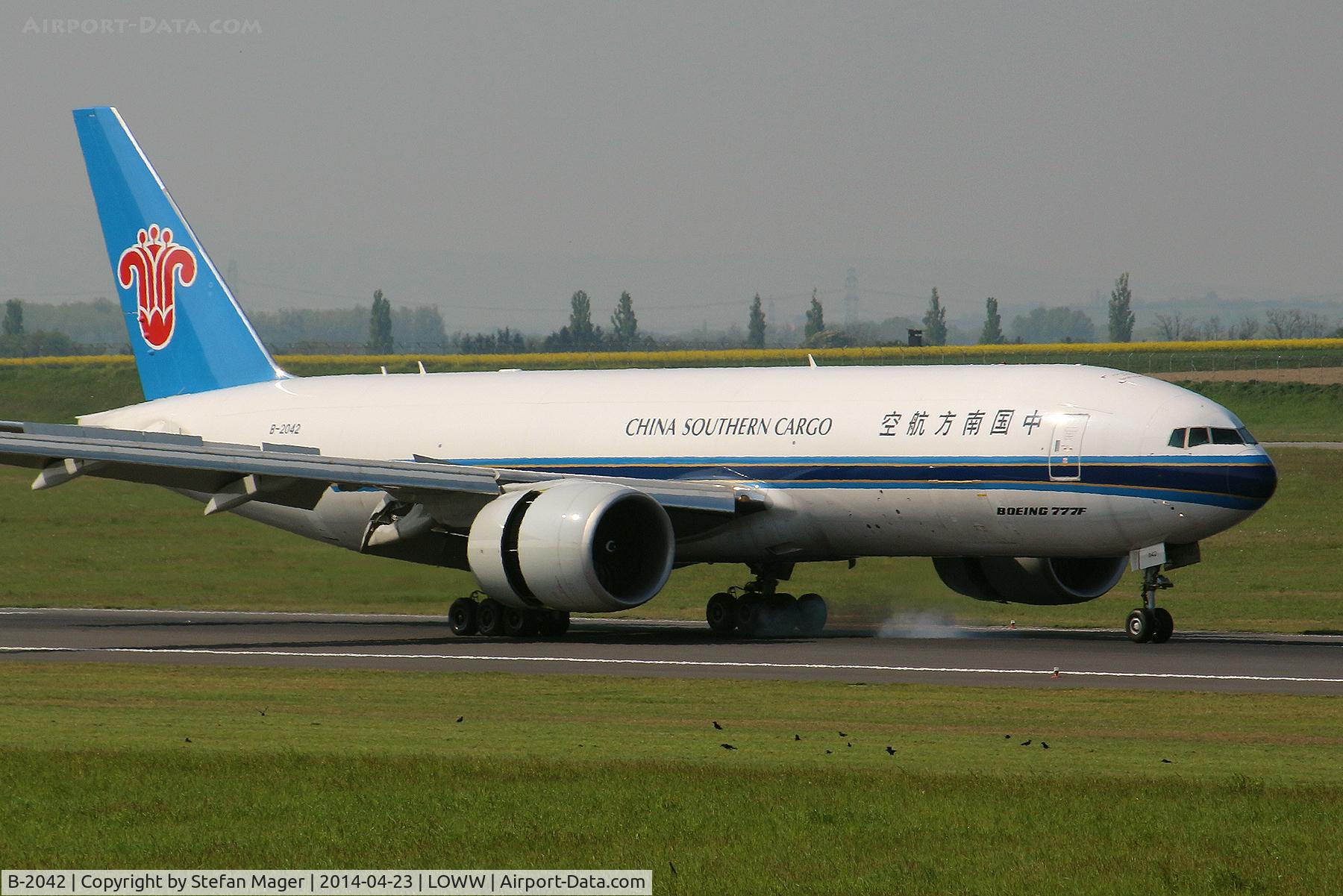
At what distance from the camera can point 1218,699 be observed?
21.2 meters

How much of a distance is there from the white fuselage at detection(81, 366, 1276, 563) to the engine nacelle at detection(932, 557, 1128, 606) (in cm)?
215

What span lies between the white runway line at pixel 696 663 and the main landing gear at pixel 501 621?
11.9 ft

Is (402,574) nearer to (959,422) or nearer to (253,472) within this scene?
(253,472)

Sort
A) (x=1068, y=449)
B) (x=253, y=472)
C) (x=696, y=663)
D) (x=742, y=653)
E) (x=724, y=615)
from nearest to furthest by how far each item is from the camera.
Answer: (x=696, y=663) → (x=742, y=653) → (x=1068, y=449) → (x=253, y=472) → (x=724, y=615)

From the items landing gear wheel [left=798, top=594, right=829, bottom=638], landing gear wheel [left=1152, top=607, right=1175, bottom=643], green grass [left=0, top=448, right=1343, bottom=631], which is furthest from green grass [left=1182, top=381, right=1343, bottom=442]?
landing gear wheel [left=1152, top=607, right=1175, bottom=643]

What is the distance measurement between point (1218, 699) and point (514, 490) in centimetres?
1324

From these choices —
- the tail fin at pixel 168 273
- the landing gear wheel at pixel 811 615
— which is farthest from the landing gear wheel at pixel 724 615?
the tail fin at pixel 168 273

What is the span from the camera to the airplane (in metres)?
29.4

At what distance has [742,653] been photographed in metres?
28.5

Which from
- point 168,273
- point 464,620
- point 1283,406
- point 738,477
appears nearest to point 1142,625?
point 738,477

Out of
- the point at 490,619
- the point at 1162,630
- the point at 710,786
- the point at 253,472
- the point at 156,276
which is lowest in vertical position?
the point at 1162,630

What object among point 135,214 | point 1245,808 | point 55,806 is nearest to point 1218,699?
point 1245,808

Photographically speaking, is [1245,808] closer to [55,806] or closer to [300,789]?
[300,789]

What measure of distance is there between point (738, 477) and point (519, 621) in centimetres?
436
